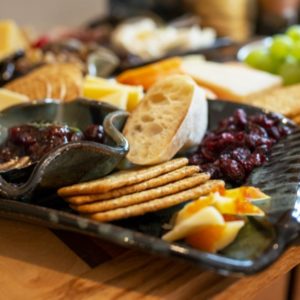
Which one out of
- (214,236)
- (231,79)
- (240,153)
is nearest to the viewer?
(214,236)

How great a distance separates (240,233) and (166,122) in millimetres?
322

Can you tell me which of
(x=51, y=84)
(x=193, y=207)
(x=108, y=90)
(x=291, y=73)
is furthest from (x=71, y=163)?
(x=291, y=73)

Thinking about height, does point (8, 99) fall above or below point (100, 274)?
above

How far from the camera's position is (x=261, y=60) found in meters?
1.75

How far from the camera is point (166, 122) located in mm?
1064

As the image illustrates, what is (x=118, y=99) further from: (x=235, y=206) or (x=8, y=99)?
(x=235, y=206)

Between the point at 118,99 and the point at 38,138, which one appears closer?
the point at 38,138

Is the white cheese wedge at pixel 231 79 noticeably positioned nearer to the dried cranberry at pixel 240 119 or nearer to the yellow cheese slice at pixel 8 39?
the dried cranberry at pixel 240 119

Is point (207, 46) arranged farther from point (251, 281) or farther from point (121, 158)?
point (251, 281)

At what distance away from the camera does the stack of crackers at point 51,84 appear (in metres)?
1.40

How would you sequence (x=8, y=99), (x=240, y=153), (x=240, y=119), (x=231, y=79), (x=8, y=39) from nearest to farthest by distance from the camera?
1. (x=240, y=153)
2. (x=240, y=119)
3. (x=8, y=99)
4. (x=231, y=79)
5. (x=8, y=39)

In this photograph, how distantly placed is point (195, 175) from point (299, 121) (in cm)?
51

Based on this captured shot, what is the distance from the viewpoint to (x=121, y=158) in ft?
3.10

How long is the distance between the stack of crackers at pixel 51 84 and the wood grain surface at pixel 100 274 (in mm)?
551
